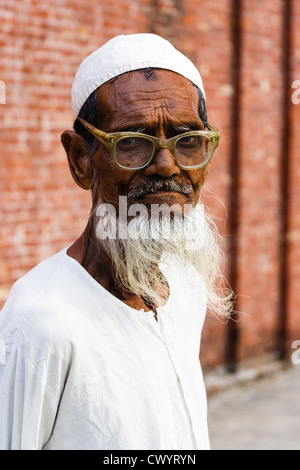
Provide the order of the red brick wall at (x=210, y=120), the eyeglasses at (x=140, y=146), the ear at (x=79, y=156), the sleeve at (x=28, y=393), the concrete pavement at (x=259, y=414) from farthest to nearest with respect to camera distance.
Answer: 1. the concrete pavement at (x=259, y=414)
2. the red brick wall at (x=210, y=120)
3. the ear at (x=79, y=156)
4. the eyeglasses at (x=140, y=146)
5. the sleeve at (x=28, y=393)

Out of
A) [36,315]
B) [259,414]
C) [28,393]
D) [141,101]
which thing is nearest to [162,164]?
[141,101]

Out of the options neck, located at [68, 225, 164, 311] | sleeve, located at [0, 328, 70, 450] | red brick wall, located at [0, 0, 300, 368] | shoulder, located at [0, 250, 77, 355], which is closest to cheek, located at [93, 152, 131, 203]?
neck, located at [68, 225, 164, 311]

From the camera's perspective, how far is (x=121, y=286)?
6.11 feet

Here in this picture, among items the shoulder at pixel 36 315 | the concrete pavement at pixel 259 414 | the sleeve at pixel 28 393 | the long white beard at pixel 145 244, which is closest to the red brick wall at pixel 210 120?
the concrete pavement at pixel 259 414

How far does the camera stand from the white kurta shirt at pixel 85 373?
162 cm

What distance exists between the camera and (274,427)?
5.46 m

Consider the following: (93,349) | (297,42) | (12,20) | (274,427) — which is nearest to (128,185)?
(93,349)

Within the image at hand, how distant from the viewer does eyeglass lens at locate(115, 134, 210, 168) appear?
5.91 feet

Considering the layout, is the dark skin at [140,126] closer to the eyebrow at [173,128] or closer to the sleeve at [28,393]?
the eyebrow at [173,128]

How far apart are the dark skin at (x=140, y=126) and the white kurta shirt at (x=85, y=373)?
64mm

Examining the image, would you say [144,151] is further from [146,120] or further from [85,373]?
[85,373]

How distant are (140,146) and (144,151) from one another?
0.05 ft

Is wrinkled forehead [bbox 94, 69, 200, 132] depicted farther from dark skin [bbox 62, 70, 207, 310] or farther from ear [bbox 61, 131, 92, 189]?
ear [bbox 61, 131, 92, 189]
